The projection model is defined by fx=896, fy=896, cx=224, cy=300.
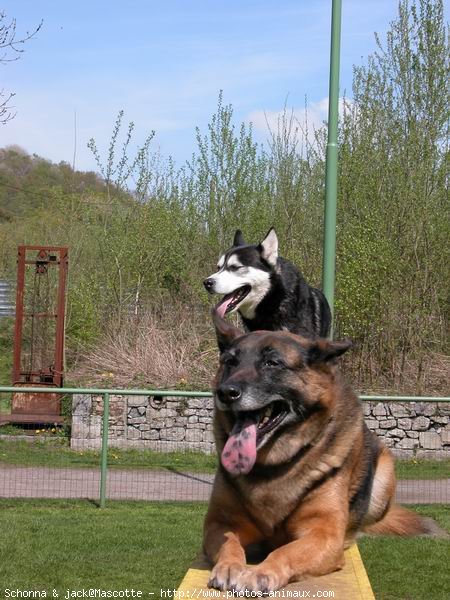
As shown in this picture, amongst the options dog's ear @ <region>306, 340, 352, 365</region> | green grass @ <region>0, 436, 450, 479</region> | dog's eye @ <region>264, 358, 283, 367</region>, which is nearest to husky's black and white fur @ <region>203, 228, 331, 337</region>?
dog's ear @ <region>306, 340, 352, 365</region>

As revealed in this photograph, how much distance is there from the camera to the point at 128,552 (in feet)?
31.2

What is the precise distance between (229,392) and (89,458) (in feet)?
37.0

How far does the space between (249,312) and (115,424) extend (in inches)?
388

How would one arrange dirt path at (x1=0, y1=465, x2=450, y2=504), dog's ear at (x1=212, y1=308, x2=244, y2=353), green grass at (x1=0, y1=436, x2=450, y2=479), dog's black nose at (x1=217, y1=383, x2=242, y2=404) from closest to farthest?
dog's black nose at (x1=217, y1=383, x2=242, y2=404) < dog's ear at (x1=212, y1=308, x2=244, y2=353) < dirt path at (x1=0, y1=465, x2=450, y2=504) < green grass at (x1=0, y1=436, x2=450, y2=479)

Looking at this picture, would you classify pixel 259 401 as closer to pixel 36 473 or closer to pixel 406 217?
pixel 36 473

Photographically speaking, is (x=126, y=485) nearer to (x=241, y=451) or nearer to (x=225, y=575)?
(x=241, y=451)

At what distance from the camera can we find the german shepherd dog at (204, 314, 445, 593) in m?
4.16

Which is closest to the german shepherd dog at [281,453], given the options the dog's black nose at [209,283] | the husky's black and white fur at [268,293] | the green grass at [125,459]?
the husky's black and white fur at [268,293]

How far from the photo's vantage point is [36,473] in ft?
45.4

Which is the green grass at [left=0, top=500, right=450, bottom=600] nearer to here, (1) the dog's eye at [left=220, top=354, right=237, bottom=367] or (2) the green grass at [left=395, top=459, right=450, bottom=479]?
(2) the green grass at [left=395, top=459, right=450, bottom=479]

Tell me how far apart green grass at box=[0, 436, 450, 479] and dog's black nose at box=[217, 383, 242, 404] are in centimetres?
995

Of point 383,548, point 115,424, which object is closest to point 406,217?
point 115,424

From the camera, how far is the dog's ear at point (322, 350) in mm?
→ 4359

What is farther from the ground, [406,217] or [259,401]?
[406,217]
